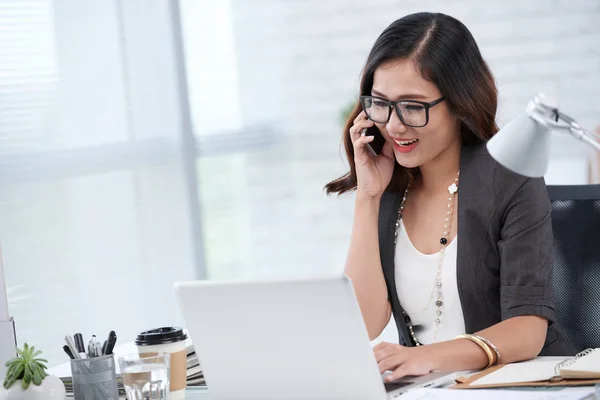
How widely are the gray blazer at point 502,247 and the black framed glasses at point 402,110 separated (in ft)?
0.46

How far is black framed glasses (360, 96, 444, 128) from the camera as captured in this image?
173cm

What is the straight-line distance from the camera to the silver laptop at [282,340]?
1161mm

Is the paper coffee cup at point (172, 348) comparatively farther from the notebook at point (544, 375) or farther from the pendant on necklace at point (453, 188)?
the pendant on necklace at point (453, 188)

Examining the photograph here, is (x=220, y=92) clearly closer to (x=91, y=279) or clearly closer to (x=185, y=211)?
(x=185, y=211)

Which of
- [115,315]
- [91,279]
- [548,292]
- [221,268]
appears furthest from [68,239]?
[548,292]

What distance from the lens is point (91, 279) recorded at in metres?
3.69

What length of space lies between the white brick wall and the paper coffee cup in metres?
2.63

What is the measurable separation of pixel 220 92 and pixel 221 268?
95cm

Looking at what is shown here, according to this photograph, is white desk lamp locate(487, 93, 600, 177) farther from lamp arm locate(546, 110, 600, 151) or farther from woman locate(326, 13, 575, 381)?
woman locate(326, 13, 575, 381)

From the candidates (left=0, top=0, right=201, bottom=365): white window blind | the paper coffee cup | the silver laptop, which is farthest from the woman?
(left=0, top=0, right=201, bottom=365): white window blind

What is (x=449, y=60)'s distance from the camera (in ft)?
5.70

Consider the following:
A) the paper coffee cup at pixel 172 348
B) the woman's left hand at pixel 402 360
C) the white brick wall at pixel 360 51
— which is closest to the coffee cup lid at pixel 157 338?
the paper coffee cup at pixel 172 348

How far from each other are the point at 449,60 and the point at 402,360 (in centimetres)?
65

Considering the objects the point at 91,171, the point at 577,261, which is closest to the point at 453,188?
the point at 577,261
